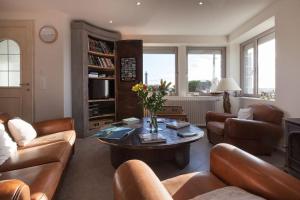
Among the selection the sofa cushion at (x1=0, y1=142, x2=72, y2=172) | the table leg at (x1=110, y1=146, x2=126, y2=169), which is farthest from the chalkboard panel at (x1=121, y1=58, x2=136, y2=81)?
the sofa cushion at (x1=0, y1=142, x2=72, y2=172)

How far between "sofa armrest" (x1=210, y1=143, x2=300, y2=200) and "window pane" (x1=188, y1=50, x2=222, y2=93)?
4.46 meters

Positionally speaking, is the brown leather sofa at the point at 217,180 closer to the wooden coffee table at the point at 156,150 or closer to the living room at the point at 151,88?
the living room at the point at 151,88

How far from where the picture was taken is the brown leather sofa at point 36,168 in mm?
1099

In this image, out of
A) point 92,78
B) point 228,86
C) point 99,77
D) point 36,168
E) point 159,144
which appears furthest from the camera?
point 99,77

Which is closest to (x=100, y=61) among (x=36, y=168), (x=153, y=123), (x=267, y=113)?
(x=153, y=123)

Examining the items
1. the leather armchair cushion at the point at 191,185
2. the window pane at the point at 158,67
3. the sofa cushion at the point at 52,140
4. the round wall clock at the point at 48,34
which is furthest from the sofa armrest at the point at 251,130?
the round wall clock at the point at 48,34

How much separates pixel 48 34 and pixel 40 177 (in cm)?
341

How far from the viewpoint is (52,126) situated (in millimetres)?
3162

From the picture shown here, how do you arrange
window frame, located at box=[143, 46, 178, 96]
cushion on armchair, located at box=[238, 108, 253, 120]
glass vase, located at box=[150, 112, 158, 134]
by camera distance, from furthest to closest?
window frame, located at box=[143, 46, 178, 96]
cushion on armchair, located at box=[238, 108, 253, 120]
glass vase, located at box=[150, 112, 158, 134]

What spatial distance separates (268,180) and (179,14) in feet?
11.8

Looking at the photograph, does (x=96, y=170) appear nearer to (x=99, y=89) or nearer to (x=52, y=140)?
(x=52, y=140)

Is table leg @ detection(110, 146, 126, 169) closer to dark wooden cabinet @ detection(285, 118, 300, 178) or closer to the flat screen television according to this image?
dark wooden cabinet @ detection(285, 118, 300, 178)

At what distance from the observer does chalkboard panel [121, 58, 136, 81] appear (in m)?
5.31

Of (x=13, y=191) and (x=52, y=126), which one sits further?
(x=52, y=126)
